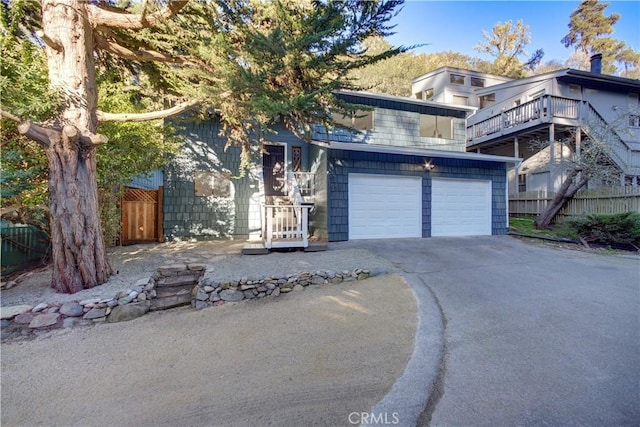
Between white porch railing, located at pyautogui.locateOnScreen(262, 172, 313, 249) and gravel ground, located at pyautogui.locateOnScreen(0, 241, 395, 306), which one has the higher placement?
white porch railing, located at pyautogui.locateOnScreen(262, 172, 313, 249)

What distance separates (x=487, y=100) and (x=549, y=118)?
5.52 m

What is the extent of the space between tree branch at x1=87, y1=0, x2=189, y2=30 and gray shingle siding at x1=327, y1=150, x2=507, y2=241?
16.3ft

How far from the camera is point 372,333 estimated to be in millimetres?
3248

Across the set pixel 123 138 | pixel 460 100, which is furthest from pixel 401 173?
pixel 460 100

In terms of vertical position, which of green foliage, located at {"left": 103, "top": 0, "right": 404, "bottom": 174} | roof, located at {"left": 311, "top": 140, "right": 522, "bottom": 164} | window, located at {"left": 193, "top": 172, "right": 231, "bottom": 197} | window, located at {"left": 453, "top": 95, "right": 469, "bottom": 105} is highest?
window, located at {"left": 453, "top": 95, "right": 469, "bottom": 105}

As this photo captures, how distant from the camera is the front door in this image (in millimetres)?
9570

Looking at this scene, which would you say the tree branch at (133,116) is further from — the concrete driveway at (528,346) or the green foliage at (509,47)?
the green foliage at (509,47)

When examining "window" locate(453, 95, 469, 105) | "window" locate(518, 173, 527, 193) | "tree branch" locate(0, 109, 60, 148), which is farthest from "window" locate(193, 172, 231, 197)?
"window" locate(518, 173, 527, 193)

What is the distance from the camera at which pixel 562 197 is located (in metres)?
10.5

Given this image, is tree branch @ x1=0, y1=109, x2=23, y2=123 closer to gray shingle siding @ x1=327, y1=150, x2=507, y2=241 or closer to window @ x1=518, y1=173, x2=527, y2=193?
gray shingle siding @ x1=327, y1=150, x2=507, y2=241

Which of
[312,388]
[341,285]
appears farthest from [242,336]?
[341,285]

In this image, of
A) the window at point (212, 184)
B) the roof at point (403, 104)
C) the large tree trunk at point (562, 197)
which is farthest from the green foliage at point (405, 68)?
the window at point (212, 184)

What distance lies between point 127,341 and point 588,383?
181 inches

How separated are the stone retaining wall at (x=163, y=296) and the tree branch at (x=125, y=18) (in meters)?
4.04
